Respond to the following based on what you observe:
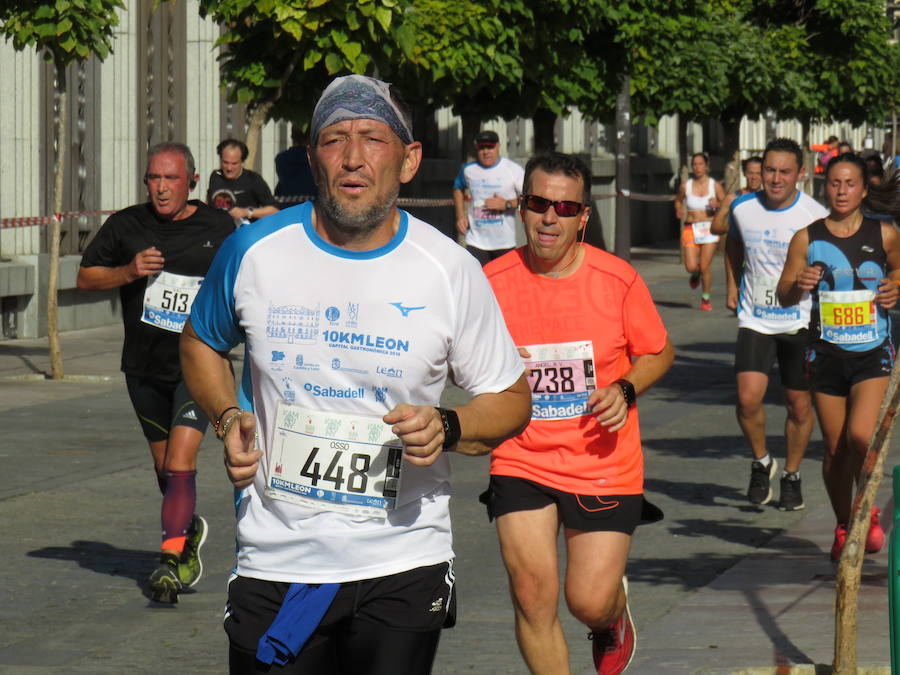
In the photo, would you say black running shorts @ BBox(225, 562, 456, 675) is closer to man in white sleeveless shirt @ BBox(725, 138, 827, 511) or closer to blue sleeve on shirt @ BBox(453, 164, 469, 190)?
man in white sleeveless shirt @ BBox(725, 138, 827, 511)

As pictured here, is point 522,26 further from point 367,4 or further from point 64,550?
point 64,550

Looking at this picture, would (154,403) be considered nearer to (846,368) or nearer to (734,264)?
(846,368)

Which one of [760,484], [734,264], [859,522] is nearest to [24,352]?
[734,264]

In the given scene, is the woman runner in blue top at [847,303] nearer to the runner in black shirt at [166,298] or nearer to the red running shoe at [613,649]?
the red running shoe at [613,649]

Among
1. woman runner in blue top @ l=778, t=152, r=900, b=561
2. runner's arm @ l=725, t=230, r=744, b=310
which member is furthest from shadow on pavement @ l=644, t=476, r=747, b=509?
woman runner in blue top @ l=778, t=152, r=900, b=561

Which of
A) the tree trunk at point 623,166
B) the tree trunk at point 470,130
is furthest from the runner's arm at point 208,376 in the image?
the tree trunk at point 623,166

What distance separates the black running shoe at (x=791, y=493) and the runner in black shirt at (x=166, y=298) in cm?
333

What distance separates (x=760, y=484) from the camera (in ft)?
31.8

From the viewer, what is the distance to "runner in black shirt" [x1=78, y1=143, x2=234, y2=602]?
24.7 ft

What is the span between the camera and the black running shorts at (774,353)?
973cm

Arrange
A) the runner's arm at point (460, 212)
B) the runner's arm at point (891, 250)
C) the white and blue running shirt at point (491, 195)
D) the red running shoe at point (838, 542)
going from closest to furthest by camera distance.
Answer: the red running shoe at point (838, 542), the runner's arm at point (891, 250), the white and blue running shirt at point (491, 195), the runner's arm at point (460, 212)

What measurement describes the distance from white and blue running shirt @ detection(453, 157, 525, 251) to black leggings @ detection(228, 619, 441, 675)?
14.3m

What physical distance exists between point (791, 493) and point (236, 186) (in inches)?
249

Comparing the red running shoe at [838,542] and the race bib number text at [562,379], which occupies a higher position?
the race bib number text at [562,379]
